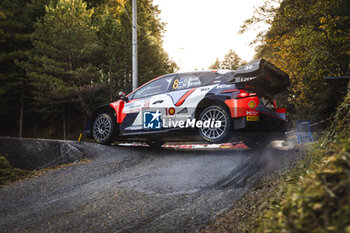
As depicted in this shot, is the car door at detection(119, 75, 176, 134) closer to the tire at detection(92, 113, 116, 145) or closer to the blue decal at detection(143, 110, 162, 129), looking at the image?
the blue decal at detection(143, 110, 162, 129)

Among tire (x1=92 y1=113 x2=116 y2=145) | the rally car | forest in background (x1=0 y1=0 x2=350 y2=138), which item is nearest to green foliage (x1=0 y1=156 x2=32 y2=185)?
tire (x1=92 y1=113 x2=116 y2=145)

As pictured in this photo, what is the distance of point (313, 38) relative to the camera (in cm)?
893

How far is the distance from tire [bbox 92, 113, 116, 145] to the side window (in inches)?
38.0

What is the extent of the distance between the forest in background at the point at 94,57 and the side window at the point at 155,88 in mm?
5526

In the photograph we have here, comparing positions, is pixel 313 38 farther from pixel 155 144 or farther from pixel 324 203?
pixel 324 203

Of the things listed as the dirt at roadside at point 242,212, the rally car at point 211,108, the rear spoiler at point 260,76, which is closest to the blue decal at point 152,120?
the rally car at point 211,108

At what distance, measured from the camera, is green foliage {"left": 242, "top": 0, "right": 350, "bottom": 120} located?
9148mm

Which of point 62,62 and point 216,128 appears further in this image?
point 62,62

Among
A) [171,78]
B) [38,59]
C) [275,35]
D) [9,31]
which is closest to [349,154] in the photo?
[171,78]

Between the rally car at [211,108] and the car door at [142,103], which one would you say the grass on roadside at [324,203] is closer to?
the rally car at [211,108]

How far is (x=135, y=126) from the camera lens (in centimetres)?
682

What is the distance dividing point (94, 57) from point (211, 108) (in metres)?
14.4

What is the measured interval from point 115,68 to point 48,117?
26.2 ft

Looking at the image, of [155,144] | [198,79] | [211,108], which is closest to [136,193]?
[211,108]
